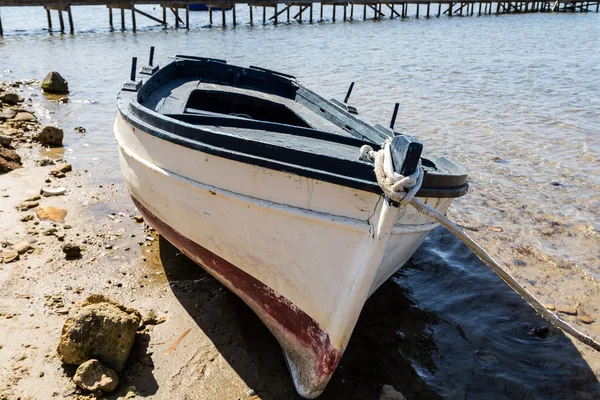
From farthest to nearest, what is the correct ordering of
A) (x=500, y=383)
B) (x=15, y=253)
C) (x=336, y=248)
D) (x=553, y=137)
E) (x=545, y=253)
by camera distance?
1. (x=553, y=137)
2. (x=545, y=253)
3. (x=15, y=253)
4. (x=500, y=383)
5. (x=336, y=248)

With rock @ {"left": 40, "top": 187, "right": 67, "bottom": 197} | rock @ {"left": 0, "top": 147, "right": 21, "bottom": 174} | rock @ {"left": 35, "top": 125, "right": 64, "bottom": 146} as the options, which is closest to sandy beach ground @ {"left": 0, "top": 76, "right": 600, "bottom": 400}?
rock @ {"left": 40, "top": 187, "right": 67, "bottom": 197}

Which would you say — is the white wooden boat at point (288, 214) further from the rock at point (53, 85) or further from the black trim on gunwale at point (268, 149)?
the rock at point (53, 85)

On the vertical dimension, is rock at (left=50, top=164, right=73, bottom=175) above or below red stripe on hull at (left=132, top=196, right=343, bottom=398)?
above

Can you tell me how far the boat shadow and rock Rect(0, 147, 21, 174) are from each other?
344 cm

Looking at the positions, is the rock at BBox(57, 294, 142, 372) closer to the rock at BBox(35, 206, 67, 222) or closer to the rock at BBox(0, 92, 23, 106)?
the rock at BBox(35, 206, 67, 222)

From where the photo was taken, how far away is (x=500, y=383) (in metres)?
3.91

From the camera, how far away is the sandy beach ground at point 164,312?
363cm

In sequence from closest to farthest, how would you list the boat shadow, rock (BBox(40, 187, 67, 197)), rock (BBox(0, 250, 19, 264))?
the boat shadow < rock (BBox(0, 250, 19, 264)) < rock (BBox(40, 187, 67, 197))

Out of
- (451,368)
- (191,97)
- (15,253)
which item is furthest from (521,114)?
(15,253)

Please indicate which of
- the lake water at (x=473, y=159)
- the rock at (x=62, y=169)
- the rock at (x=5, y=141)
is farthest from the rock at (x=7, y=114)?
the rock at (x=62, y=169)

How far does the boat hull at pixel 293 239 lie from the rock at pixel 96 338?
92cm

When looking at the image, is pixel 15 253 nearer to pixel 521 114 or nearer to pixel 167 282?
pixel 167 282

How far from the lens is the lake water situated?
417 cm

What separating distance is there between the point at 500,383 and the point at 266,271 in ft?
6.69
